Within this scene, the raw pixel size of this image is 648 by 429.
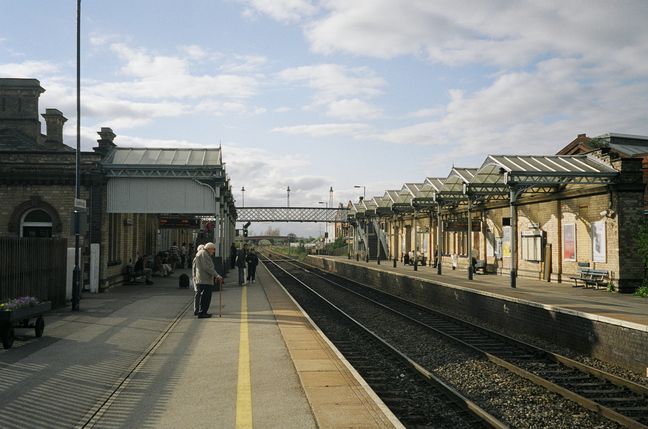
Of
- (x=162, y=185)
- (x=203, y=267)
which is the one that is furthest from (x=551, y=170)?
(x=162, y=185)

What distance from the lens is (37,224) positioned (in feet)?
72.5

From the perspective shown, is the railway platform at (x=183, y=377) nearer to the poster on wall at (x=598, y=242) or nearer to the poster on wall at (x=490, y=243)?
the poster on wall at (x=598, y=242)

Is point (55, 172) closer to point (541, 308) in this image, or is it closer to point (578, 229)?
point (541, 308)

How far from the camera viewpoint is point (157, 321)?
1391 cm

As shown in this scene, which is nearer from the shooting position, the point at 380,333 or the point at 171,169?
the point at 380,333

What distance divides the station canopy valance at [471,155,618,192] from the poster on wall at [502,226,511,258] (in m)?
4.37

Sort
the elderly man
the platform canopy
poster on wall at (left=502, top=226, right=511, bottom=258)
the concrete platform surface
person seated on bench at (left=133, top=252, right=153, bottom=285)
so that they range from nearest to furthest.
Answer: the concrete platform surface < the elderly man < the platform canopy < person seated on bench at (left=133, top=252, right=153, bottom=285) < poster on wall at (left=502, top=226, right=511, bottom=258)

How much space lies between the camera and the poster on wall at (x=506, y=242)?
2747 cm

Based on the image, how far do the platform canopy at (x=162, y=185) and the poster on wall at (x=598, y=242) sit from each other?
14113 mm

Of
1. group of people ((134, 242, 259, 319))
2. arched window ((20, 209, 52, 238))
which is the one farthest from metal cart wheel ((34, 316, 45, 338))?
arched window ((20, 209, 52, 238))

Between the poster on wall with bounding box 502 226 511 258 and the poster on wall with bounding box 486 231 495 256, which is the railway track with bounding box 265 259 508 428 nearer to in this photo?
the poster on wall with bounding box 502 226 511 258

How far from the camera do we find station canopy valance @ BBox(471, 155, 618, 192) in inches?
808

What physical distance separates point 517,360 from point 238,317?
6.60 meters

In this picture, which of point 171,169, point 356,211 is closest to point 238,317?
point 171,169
